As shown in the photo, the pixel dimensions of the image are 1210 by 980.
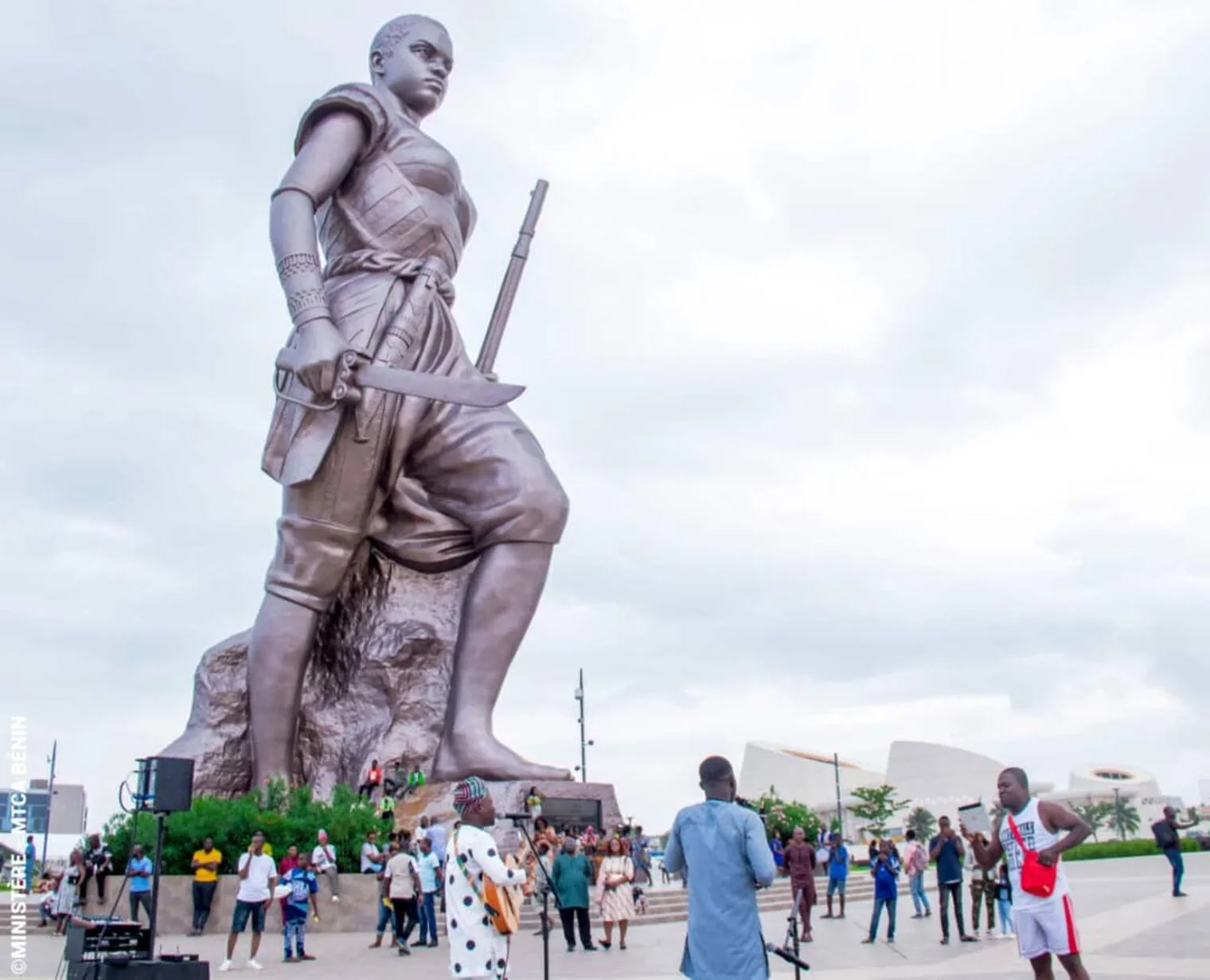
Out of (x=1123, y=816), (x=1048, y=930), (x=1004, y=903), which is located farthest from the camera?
(x=1123, y=816)

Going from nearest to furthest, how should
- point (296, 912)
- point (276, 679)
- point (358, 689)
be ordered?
point (296, 912)
point (276, 679)
point (358, 689)

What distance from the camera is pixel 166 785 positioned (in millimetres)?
7824

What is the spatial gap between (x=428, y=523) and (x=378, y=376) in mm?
1984

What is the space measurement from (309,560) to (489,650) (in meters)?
2.00

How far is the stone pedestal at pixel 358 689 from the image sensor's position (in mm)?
12586

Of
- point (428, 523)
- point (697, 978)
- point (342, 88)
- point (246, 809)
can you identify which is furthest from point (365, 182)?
point (697, 978)

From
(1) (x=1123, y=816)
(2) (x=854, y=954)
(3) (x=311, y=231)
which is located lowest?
(2) (x=854, y=954)

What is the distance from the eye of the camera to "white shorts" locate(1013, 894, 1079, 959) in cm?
547

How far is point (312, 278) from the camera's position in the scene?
11547mm

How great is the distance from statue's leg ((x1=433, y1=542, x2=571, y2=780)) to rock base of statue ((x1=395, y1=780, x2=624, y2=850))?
0.48 ft

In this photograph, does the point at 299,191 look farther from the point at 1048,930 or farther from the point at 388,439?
the point at 1048,930

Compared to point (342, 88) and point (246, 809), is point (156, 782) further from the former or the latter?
point (342, 88)

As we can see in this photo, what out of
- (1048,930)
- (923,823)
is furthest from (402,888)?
(923,823)

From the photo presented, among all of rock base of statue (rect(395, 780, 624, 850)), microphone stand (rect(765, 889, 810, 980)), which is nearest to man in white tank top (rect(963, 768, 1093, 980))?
microphone stand (rect(765, 889, 810, 980))
